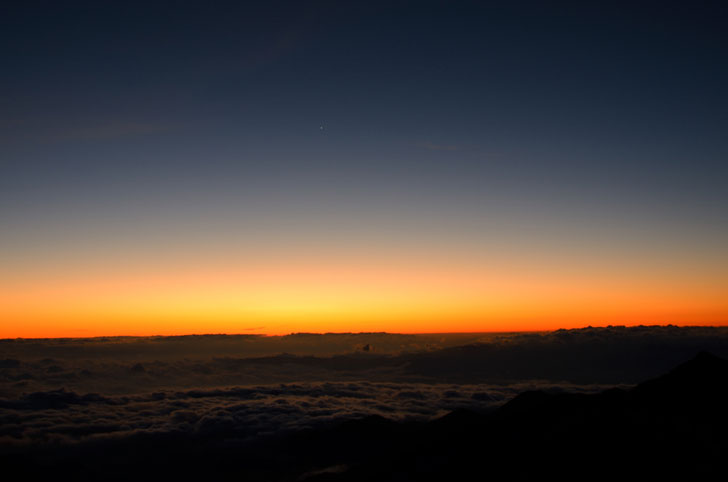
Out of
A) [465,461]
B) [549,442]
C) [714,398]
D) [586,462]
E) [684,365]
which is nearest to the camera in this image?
[586,462]

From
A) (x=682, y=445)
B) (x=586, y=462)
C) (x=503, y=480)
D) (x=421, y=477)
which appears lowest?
(x=421, y=477)

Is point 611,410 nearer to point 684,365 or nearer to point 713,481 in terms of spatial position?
point 684,365

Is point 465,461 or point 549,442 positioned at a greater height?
point 549,442

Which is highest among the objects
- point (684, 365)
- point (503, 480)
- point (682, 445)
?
point (684, 365)

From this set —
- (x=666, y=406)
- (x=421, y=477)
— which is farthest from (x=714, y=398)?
(x=421, y=477)

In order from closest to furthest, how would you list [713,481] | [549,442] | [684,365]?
[713,481] → [549,442] → [684,365]

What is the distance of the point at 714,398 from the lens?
143875 mm

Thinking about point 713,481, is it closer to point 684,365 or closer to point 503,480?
point 503,480

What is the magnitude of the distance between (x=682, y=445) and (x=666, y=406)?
3279cm

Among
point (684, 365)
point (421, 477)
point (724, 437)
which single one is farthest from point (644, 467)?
point (421, 477)

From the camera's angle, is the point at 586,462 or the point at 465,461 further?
the point at 465,461

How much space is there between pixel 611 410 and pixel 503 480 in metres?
48.7

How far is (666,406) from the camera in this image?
148 meters

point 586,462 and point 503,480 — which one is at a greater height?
point 586,462
